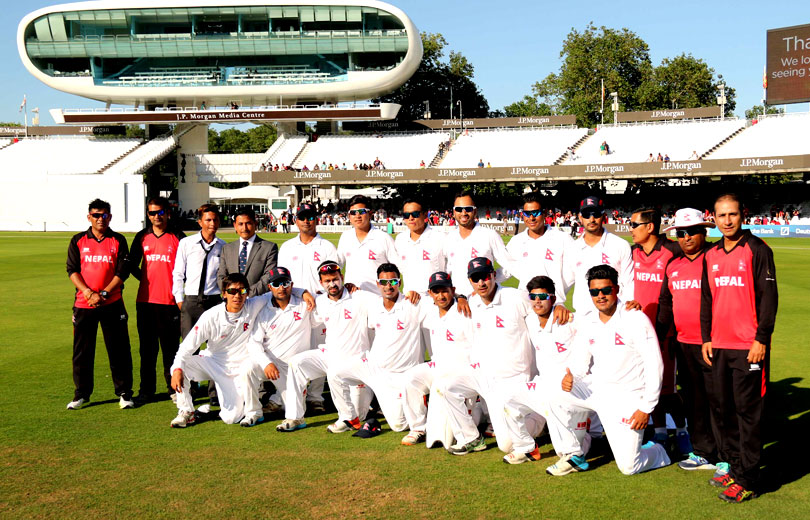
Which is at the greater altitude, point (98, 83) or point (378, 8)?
point (378, 8)

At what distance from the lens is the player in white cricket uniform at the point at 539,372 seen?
6.23 metres

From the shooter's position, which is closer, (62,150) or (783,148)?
(783,148)

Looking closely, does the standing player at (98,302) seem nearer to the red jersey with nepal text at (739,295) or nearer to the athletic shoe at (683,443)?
the athletic shoe at (683,443)

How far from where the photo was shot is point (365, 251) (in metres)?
8.58

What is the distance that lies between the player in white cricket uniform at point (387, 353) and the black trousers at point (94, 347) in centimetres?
262

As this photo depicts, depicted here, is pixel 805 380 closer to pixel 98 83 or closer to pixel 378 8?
pixel 378 8

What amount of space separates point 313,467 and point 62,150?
227 feet

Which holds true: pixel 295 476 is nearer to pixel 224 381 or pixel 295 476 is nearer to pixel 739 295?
pixel 224 381

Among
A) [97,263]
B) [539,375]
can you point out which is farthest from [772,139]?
[97,263]

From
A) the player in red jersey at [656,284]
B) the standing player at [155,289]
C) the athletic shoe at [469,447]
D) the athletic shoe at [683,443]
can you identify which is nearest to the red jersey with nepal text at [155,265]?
the standing player at [155,289]

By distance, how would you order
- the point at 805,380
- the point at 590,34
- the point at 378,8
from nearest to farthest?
the point at 805,380 < the point at 378,8 < the point at 590,34

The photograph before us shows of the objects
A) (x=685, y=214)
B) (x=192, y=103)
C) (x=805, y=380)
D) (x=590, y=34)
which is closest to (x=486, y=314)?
(x=685, y=214)

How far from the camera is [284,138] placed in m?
65.9

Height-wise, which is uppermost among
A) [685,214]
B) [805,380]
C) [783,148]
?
[783,148]
